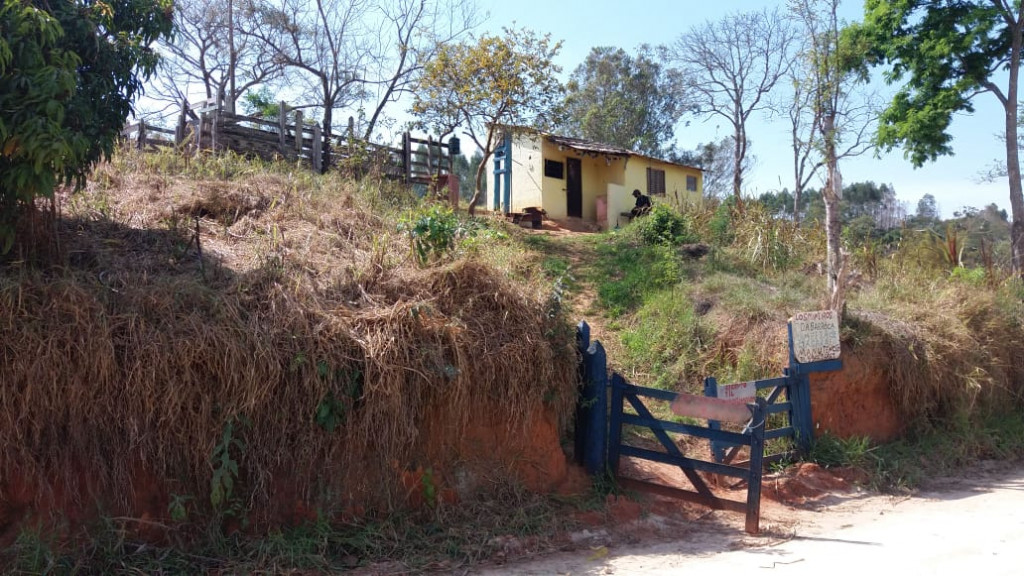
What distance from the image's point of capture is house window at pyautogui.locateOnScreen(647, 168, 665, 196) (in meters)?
24.5

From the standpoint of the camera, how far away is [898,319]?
10398 millimetres

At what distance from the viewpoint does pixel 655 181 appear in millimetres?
24875

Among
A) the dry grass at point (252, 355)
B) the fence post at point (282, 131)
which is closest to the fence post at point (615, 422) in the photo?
the dry grass at point (252, 355)

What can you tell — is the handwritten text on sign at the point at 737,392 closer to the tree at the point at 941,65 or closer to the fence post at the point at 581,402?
the fence post at the point at 581,402

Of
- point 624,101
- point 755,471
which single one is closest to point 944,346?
point 755,471

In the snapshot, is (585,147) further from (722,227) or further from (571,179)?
(722,227)

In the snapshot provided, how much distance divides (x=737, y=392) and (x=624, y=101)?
94.6ft

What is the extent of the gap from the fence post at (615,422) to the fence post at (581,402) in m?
0.26

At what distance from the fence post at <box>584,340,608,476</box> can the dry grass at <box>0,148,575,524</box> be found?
28 centimetres

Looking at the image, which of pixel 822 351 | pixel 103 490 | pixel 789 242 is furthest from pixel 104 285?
pixel 789 242

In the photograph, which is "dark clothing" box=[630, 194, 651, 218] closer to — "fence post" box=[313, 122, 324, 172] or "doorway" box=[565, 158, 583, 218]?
"doorway" box=[565, 158, 583, 218]

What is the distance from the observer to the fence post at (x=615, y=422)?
23.4 feet

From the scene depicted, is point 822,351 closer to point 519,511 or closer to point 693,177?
point 519,511

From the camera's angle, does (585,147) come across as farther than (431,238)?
Yes
